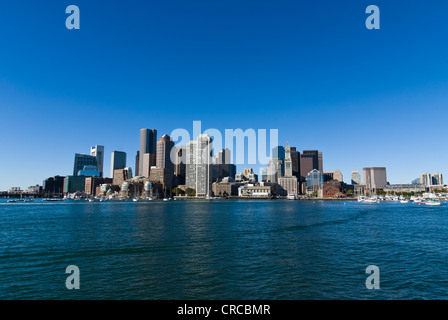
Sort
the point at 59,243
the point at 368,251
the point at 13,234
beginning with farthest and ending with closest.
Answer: the point at 13,234 < the point at 59,243 < the point at 368,251

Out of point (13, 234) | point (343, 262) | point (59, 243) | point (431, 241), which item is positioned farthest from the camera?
point (13, 234)

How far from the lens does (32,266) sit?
27.8 metres

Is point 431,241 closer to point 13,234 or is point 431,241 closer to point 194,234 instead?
point 194,234

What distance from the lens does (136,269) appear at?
26.5 meters

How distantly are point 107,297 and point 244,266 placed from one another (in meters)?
13.2
